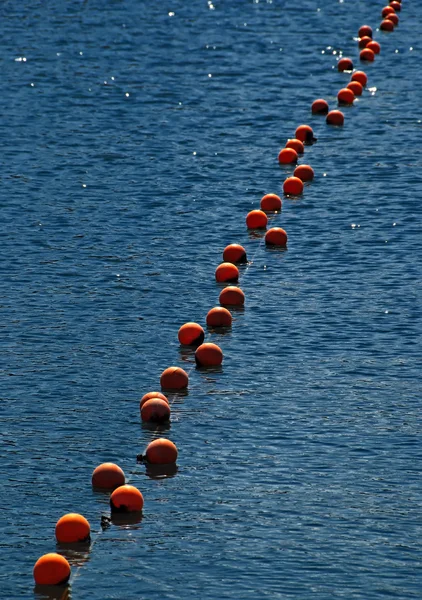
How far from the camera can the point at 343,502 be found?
20.0 metres

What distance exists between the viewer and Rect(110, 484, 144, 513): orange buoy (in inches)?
778

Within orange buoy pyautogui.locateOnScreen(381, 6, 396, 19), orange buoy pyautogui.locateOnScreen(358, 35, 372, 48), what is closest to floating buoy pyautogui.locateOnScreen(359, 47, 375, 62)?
orange buoy pyautogui.locateOnScreen(358, 35, 372, 48)

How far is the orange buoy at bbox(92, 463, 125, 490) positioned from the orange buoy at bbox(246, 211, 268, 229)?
13392mm

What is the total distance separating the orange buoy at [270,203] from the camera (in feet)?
112

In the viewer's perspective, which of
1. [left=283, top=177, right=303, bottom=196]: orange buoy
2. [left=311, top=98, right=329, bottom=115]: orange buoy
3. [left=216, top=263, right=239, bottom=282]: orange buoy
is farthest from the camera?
[left=311, top=98, right=329, bottom=115]: orange buoy

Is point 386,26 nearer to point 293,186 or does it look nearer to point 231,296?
point 293,186

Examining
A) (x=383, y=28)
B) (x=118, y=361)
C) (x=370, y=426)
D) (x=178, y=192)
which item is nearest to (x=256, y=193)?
(x=178, y=192)

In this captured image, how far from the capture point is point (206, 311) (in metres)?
28.1

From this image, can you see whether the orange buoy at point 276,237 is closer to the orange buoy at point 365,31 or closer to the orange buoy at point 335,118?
the orange buoy at point 335,118

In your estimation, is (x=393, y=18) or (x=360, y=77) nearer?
(x=360, y=77)

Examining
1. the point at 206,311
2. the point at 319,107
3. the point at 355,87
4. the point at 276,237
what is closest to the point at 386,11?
the point at 355,87

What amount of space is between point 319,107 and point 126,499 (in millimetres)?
25079

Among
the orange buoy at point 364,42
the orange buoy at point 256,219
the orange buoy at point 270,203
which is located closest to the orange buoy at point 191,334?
the orange buoy at point 256,219

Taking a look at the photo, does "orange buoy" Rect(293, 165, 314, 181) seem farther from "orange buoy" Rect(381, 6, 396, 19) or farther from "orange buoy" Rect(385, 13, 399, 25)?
"orange buoy" Rect(381, 6, 396, 19)
